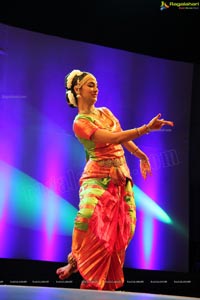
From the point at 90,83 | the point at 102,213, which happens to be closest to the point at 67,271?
the point at 102,213

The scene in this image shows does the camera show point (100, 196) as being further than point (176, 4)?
No

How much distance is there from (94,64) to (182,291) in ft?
9.62

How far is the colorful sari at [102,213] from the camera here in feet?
17.6

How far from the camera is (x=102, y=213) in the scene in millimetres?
5418

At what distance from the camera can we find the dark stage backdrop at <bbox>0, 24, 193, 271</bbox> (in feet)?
20.9

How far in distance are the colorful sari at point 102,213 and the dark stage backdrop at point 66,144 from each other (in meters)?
1.00

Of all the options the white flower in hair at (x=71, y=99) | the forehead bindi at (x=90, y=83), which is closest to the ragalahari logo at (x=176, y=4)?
the forehead bindi at (x=90, y=83)

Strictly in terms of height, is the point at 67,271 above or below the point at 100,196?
below

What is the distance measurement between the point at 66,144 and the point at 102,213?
1440 millimetres

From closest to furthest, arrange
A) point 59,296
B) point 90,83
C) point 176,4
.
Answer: point 59,296 → point 90,83 → point 176,4

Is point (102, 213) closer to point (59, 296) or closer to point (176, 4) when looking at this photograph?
point (59, 296)

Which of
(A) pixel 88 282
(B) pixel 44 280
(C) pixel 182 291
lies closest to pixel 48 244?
(B) pixel 44 280

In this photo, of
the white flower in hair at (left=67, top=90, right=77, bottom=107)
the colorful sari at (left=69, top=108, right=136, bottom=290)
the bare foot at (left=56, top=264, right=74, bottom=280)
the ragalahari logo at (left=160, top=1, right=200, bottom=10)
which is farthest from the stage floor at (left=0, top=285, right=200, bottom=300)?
the ragalahari logo at (left=160, top=1, right=200, bottom=10)

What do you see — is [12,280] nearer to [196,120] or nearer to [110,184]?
[110,184]
